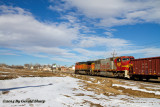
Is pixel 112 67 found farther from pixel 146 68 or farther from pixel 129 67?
pixel 146 68

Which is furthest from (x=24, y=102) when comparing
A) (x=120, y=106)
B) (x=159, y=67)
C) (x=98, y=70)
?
(x=98, y=70)

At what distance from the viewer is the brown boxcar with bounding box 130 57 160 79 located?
1831 centimetres

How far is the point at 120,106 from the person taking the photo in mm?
6406

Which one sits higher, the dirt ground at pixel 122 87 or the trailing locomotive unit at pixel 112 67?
the trailing locomotive unit at pixel 112 67

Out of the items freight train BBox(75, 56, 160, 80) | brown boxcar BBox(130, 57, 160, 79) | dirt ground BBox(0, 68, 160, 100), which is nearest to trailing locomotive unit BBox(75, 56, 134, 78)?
freight train BBox(75, 56, 160, 80)

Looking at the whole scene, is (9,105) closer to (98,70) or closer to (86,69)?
(98,70)

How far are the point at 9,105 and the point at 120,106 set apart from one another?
5.24 m

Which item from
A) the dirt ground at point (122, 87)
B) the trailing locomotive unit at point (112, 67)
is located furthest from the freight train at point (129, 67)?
the dirt ground at point (122, 87)

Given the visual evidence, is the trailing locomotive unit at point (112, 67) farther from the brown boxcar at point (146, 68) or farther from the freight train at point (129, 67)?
the brown boxcar at point (146, 68)

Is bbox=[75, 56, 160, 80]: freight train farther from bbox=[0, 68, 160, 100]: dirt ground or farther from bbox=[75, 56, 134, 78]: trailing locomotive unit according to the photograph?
bbox=[0, 68, 160, 100]: dirt ground

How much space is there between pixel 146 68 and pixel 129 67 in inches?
166

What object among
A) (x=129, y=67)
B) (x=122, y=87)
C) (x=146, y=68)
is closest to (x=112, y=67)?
(x=129, y=67)

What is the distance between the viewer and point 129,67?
78.4 ft

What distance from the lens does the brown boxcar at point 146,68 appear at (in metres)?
18.3
